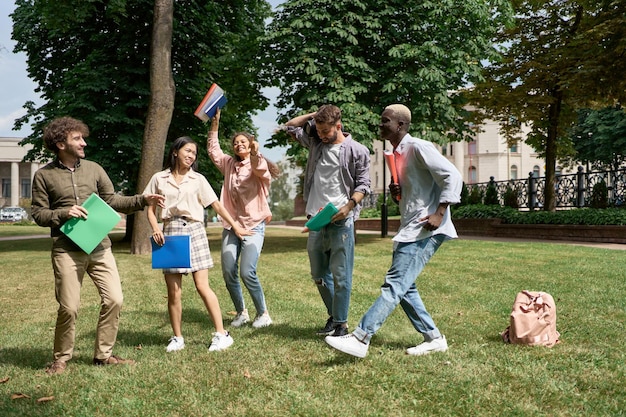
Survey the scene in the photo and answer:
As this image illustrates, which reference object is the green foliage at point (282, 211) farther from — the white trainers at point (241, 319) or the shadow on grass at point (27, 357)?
the shadow on grass at point (27, 357)

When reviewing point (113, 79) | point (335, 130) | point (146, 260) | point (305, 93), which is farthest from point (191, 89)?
point (335, 130)

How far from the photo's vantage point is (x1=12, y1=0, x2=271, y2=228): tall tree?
55.9 ft

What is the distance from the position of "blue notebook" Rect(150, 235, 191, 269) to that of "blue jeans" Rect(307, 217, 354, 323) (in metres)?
1.18

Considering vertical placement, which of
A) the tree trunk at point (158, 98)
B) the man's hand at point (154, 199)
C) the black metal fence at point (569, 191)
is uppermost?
the tree trunk at point (158, 98)

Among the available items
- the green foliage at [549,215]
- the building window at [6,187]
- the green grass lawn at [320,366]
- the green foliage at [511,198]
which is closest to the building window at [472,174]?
the green foliage at [511,198]

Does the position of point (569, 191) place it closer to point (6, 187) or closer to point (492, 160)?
point (492, 160)

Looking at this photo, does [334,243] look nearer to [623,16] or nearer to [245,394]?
[245,394]

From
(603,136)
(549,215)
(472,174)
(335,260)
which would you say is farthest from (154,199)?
(472,174)

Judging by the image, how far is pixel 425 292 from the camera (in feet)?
26.7

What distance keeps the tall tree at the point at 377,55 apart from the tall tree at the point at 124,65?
1744 millimetres

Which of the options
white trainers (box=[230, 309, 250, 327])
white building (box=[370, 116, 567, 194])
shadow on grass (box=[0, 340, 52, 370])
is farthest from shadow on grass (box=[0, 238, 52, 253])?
white building (box=[370, 116, 567, 194])

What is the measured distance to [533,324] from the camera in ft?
16.5

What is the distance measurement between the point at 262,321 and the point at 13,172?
74.8m

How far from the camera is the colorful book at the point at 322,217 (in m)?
4.85
